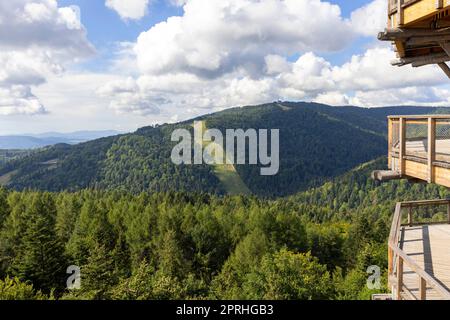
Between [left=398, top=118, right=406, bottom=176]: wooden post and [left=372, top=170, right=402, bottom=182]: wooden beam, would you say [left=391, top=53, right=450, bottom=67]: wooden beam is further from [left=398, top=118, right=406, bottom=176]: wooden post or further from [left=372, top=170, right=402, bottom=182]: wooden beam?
[left=372, top=170, right=402, bottom=182]: wooden beam

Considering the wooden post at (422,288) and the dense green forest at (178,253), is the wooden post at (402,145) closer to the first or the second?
the wooden post at (422,288)

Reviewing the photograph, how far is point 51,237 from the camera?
3762 cm

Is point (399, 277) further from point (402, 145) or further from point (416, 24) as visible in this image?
point (416, 24)

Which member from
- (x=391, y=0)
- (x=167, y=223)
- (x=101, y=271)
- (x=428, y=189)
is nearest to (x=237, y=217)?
(x=167, y=223)

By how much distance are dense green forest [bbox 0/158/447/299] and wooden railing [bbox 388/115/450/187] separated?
78.3ft

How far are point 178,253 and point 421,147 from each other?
48384 millimetres

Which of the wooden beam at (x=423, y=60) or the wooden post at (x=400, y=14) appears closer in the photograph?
the wooden post at (x=400, y=14)

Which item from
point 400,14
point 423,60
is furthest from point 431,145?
point 423,60

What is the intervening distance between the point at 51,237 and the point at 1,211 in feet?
99.8

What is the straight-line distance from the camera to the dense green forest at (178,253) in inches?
1314

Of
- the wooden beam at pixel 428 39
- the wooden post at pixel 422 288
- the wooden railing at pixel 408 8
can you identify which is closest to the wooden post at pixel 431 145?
the wooden railing at pixel 408 8

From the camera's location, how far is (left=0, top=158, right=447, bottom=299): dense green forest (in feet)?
109
